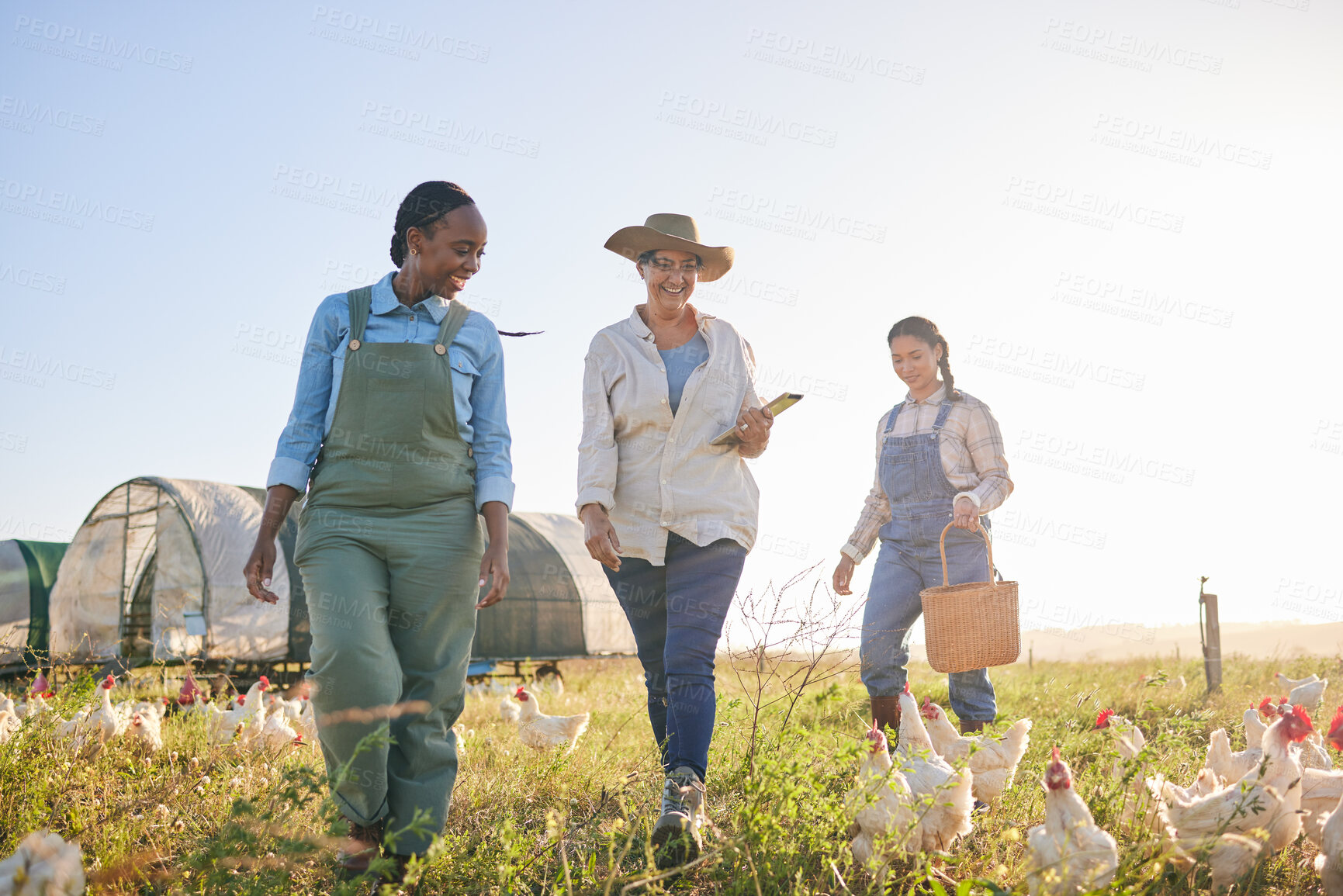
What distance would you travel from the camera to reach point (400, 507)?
8.57ft

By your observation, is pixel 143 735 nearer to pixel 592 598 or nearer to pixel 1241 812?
pixel 1241 812

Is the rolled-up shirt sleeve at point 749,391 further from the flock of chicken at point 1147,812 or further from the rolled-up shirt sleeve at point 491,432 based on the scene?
the flock of chicken at point 1147,812

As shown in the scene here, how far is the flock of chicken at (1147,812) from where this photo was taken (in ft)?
6.70

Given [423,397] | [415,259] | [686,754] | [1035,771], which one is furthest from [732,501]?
[1035,771]

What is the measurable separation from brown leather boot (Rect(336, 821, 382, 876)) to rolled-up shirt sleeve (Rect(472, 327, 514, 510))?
0.98 m

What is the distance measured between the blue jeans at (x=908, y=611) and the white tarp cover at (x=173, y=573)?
321 inches

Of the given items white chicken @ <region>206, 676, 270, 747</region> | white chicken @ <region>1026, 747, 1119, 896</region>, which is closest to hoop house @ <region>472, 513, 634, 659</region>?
white chicken @ <region>206, 676, 270, 747</region>

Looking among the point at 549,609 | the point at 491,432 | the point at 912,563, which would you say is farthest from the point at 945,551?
the point at 549,609

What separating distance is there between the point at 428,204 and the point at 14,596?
43.1 feet

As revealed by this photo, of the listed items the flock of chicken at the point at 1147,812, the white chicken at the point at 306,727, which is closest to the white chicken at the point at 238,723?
the white chicken at the point at 306,727

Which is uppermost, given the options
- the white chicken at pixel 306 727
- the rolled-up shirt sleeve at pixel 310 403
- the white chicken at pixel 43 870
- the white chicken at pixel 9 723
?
the rolled-up shirt sleeve at pixel 310 403

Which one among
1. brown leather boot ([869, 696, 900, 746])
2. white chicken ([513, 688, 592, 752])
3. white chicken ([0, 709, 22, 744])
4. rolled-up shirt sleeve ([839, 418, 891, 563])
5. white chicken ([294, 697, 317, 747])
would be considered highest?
rolled-up shirt sleeve ([839, 418, 891, 563])

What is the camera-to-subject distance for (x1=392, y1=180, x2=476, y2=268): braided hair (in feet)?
9.26

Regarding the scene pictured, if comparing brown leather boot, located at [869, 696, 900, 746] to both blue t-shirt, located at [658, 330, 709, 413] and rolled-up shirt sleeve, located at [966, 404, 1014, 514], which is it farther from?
blue t-shirt, located at [658, 330, 709, 413]
